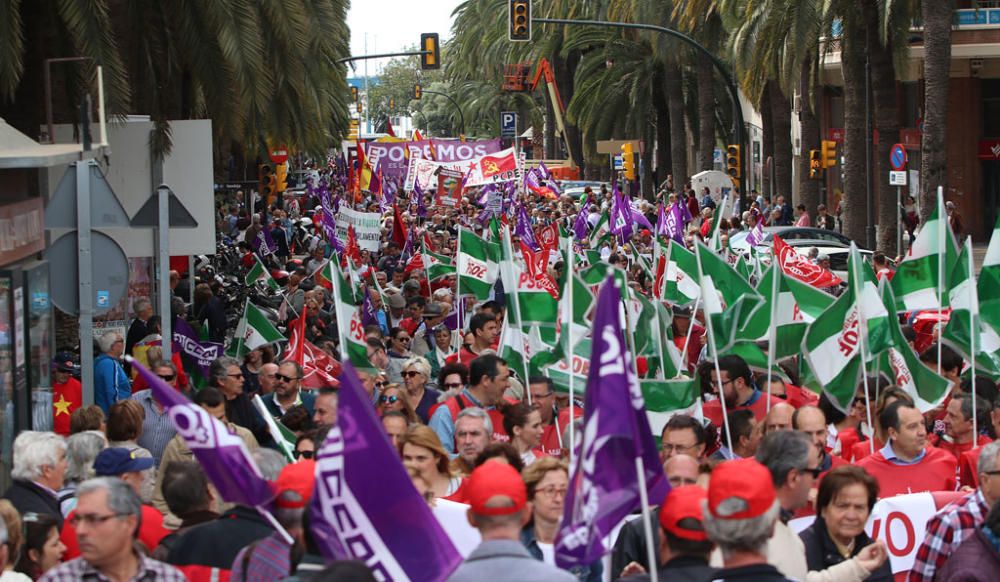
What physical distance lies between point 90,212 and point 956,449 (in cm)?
507

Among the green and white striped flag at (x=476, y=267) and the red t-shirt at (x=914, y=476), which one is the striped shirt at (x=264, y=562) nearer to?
the red t-shirt at (x=914, y=476)

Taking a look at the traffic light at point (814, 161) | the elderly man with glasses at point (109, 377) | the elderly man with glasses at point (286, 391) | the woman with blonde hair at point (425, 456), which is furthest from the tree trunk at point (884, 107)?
the woman with blonde hair at point (425, 456)

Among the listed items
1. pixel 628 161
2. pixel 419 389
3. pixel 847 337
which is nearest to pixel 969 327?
pixel 847 337

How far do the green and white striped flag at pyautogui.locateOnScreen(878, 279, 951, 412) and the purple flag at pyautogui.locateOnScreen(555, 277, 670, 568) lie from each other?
4877 mm

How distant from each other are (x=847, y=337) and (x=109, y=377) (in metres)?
5.39

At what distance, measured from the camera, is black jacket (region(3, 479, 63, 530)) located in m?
6.83

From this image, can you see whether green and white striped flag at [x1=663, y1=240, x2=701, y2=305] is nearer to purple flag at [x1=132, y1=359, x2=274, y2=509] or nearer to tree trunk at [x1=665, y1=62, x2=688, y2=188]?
purple flag at [x1=132, y1=359, x2=274, y2=509]

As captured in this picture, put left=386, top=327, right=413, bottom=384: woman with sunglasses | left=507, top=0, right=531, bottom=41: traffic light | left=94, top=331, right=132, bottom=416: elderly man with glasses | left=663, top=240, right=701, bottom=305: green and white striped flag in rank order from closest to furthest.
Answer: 1. left=94, top=331, right=132, bottom=416: elderly man with glasses
2. left=386, top=327, right=413, bottom=384: woman with sunglasses
3. left=663, top=240, right=701, bottom=305: green and white striped flag
4. left=507, top=0, right=531, bottom=41: traffic light

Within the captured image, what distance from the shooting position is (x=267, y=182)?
131 feet

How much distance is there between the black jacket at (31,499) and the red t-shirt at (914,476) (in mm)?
3676

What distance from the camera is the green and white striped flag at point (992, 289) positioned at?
11164 millimetres

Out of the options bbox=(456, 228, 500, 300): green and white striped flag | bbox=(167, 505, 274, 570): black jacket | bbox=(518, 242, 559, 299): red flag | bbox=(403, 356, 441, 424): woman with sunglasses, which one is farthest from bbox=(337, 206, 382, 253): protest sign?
bbox=(167, 505, 274, 570): black jacket

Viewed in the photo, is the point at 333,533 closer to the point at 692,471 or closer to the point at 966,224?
the point at 692,471

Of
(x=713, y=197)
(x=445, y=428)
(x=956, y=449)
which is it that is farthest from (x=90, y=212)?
(x=713, y=197)
